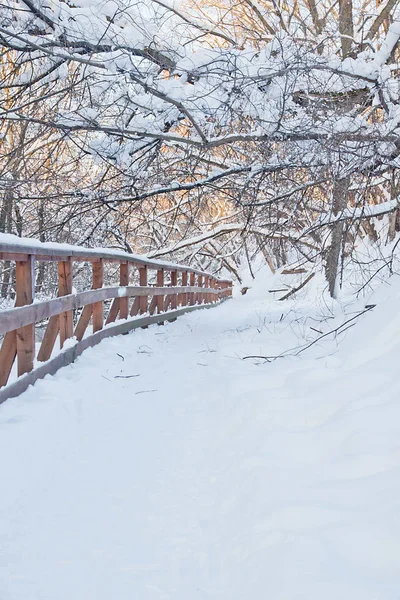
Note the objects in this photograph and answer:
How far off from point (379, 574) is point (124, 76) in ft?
15.8

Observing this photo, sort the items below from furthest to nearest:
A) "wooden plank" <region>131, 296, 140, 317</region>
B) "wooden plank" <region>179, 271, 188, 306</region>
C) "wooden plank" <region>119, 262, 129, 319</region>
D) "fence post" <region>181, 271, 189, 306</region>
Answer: "fence post" <region>181, 271, 189, 306</region>, "wooden plank" <region>179, 271, 188, 306</region>, "wooden plank" <region>131, 296, 140, 317</region>, "wooden plank" <region>119, 262, 129, 319</region>

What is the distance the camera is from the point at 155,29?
5426 mm

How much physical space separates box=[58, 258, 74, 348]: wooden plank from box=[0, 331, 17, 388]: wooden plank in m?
1.17

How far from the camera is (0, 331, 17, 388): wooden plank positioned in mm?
3709

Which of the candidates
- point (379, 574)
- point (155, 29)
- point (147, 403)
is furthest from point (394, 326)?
point (155, 29)

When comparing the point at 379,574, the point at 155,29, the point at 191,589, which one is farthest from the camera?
the point at 155,29

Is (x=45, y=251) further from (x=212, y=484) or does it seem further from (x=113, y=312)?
(x=113, y=312)

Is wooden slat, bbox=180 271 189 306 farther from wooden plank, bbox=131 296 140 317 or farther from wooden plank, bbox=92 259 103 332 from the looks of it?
wooden plank, bbox=92 259 103 332

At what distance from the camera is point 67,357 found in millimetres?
5027

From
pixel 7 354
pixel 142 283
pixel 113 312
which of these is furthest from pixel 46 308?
pixel 142 283

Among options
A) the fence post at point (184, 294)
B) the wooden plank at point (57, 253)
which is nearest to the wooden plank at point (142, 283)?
the wooden plank at point (57, 253)

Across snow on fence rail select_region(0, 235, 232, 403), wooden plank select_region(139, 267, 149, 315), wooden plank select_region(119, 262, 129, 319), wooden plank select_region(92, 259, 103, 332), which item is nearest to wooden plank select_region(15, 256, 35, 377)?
snow on fence rail select_region(0, 235, 232, 403)

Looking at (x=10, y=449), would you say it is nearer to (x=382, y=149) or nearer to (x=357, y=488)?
(x=357, y=488)

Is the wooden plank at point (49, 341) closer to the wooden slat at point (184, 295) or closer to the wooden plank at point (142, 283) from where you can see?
the wooden plank at point (142, 283)
